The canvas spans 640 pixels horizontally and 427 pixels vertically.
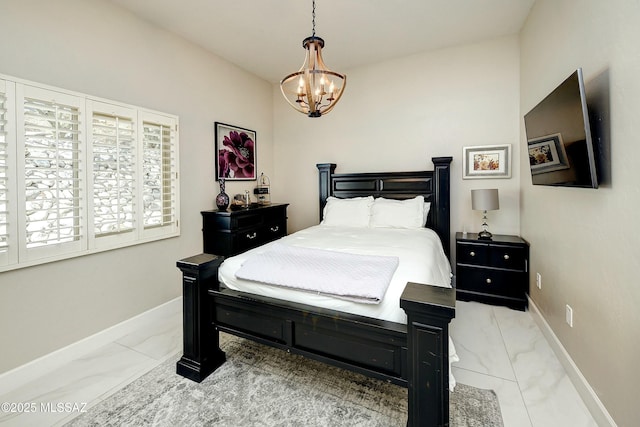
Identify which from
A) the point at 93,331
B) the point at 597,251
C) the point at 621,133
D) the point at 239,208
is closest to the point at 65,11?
the point at 239,208

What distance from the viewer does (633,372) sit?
129 cm

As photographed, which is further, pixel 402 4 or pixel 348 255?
pixel 402 4

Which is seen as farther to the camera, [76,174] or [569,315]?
[76,174]

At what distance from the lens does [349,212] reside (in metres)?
3.60

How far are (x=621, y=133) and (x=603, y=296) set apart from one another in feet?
2.79

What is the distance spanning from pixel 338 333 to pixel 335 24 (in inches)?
115

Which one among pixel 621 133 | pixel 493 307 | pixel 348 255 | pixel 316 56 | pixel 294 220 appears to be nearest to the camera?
pixel 621 133

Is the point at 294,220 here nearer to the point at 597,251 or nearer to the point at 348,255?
the point at 348,255

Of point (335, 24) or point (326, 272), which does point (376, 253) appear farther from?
point (335, 24)

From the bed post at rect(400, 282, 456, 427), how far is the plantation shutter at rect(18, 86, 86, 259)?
251 centimetres

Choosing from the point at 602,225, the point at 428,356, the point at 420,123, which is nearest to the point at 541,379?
the point at 602,225

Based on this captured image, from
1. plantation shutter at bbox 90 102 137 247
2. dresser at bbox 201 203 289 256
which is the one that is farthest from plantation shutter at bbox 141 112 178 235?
dresser at bbox 201 203 289 256

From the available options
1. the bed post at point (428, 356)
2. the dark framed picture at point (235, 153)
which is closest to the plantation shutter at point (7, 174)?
the dark framed picture at point (235, 153)

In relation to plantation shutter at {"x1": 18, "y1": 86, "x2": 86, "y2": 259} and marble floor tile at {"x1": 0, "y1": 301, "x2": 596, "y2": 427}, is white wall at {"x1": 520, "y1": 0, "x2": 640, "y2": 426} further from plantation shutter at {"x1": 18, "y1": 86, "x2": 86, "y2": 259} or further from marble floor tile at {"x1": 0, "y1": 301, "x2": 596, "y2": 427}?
plantation shutter at {"x1": 18, "y1": 86, "x2": 86, "y2": 259}
